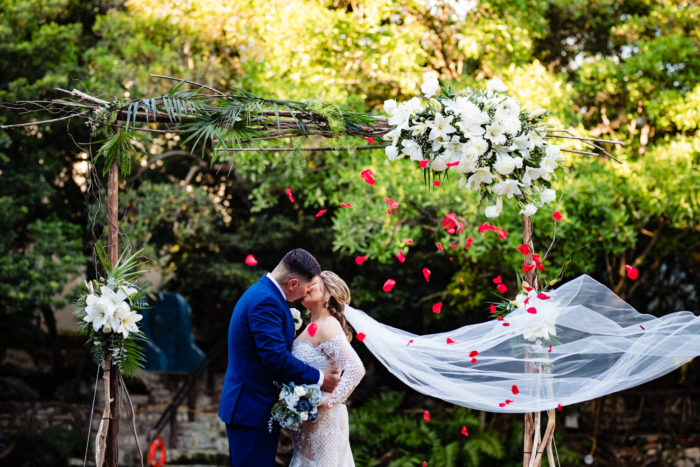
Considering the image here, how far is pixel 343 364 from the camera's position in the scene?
448 cm

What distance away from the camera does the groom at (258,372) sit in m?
3.95

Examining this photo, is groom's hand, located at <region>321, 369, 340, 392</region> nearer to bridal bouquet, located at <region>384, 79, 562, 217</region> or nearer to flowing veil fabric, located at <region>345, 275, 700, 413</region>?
flowing veil fabric, located at <region>345, 275, 700, 413</region>

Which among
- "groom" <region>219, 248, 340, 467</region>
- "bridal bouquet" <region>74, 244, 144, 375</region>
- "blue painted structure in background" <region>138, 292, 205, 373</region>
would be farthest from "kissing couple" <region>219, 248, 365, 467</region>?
"blue painted structure in background" <region>138, 292, 205, 373</region>

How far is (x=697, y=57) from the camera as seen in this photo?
8938 mm

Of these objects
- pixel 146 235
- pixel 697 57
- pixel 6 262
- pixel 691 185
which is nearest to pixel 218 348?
pixel 146 235

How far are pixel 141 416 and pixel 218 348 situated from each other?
1685 mm

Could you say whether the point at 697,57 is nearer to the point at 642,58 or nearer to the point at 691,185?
the point at 642,58

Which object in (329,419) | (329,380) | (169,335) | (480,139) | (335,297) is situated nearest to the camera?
(480,139)

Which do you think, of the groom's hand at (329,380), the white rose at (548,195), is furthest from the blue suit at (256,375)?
the white rose at (548,195)

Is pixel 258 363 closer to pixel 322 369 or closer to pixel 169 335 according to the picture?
pixel 322 369

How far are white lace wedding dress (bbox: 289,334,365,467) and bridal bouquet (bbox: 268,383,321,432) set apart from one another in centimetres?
40

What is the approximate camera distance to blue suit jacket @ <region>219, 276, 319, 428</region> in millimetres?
3939

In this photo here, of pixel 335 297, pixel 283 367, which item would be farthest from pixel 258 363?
pixel 335 297

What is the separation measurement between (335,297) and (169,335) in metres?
6.77
